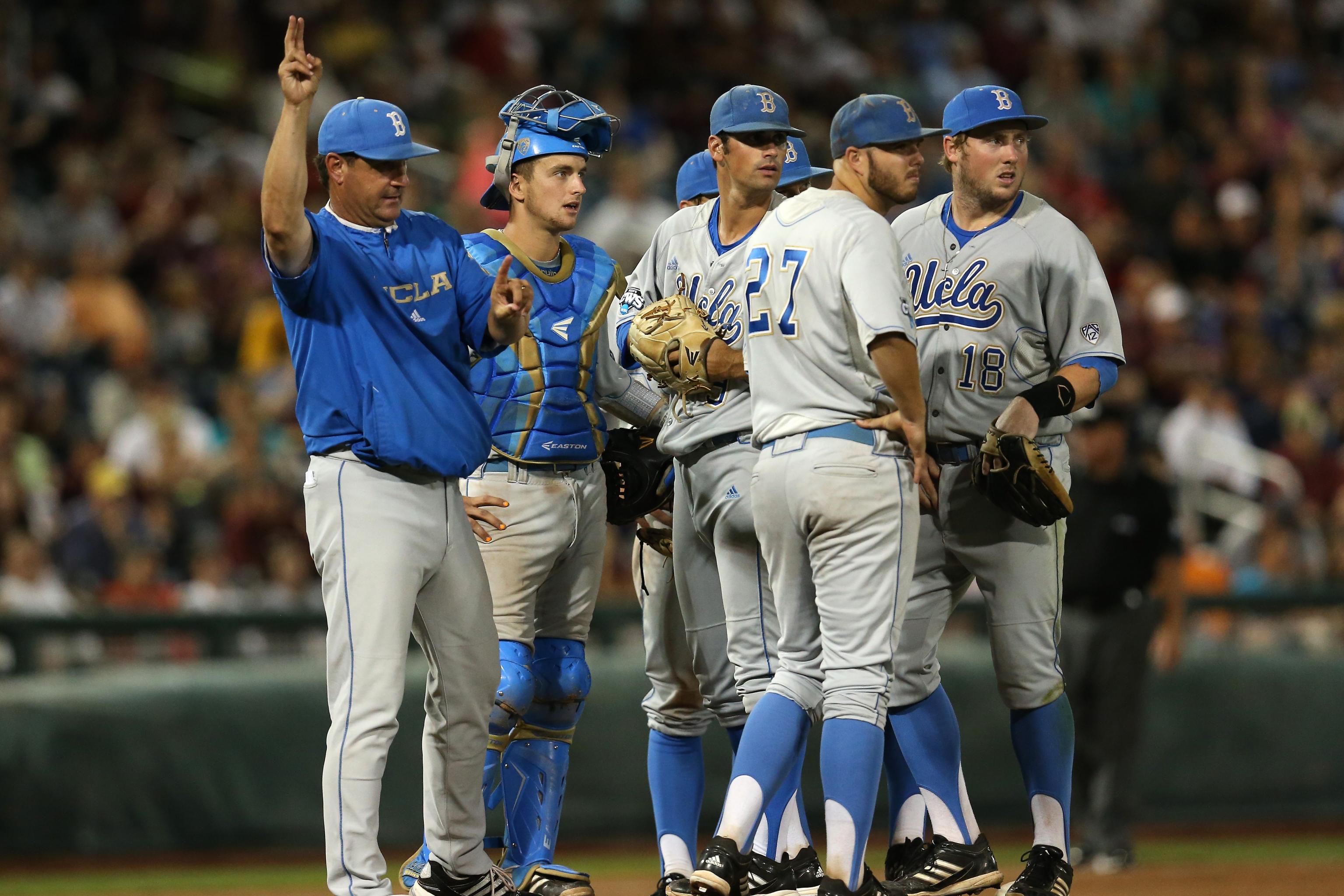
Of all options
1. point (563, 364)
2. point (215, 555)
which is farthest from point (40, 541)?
point (563, 364)

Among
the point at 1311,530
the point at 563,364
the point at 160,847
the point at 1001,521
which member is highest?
the point at 563,364

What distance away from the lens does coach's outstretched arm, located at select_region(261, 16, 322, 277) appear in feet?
14.8

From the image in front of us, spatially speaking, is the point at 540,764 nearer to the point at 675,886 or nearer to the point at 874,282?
the point at 675,886

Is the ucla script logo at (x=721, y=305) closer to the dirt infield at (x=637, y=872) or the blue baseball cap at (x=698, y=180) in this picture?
the blue baseball cap at (x=698, y=180)

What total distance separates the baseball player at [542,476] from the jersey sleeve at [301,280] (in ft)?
2.72

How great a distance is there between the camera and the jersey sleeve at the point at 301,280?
4.73 m

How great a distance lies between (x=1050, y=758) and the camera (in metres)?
5.46

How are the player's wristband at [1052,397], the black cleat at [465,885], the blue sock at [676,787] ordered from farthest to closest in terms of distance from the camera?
the blue sock at [676,787] → the player's wristband at [1052,397] → the black cleat at [465,885]

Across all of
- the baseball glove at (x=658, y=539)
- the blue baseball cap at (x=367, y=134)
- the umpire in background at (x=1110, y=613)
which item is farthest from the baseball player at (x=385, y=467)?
the umpire in background at (x=1110, y=613)

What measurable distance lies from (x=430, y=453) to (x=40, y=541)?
18.9 ft

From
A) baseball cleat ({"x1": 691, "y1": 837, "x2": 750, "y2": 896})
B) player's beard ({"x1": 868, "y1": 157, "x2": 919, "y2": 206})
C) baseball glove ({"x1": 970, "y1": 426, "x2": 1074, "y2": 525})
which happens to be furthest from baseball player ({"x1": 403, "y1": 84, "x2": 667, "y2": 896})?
baseball glove ({"x1": 970, "y1": 426, "x2": 1074, "y2": 525})

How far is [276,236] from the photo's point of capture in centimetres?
461

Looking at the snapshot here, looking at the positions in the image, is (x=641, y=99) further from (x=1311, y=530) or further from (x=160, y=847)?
(x=160, y=847)

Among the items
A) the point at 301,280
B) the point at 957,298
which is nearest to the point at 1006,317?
the point at 957,298
